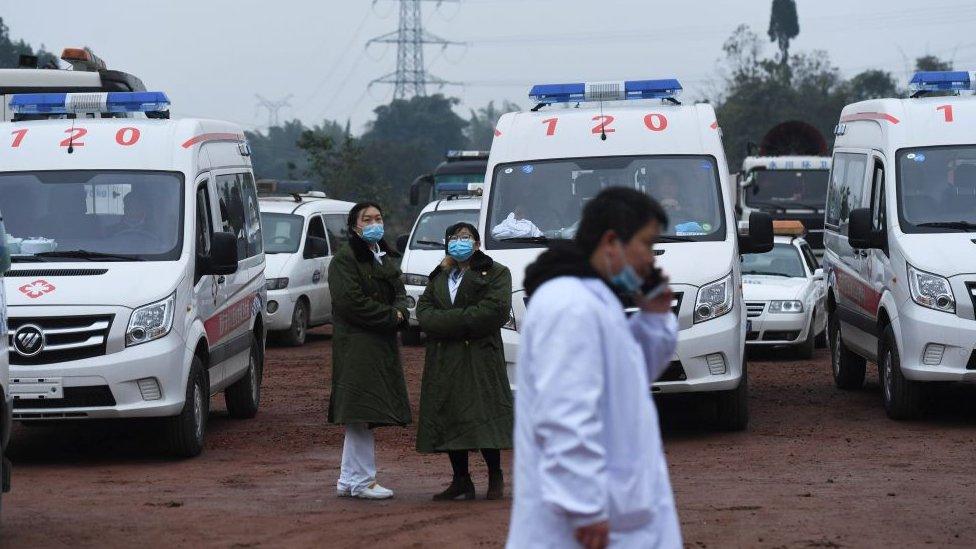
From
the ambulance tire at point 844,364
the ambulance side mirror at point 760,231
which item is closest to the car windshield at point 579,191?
the ambulance side mirror at point 760,231

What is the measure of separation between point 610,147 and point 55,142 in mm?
4344

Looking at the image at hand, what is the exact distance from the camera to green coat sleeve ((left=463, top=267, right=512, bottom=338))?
31.7ft

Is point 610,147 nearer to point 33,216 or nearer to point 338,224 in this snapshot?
point 33,216

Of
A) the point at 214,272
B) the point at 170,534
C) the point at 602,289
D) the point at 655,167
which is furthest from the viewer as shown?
the point at 655,167

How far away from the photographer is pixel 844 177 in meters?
16.0

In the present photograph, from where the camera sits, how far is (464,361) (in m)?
9.70

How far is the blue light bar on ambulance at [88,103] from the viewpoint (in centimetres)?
1327

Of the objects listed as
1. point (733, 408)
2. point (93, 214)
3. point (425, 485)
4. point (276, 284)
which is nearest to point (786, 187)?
point (276, 284)

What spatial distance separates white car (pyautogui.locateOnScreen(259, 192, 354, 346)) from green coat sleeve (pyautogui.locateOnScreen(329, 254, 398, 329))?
11653 millimetres

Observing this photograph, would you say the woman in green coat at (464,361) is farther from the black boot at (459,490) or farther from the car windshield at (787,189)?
the car windshield at (787,189)

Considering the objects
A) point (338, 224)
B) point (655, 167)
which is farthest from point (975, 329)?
point (338, 224)

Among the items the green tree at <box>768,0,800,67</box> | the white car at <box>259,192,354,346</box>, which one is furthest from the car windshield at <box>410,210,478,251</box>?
the green tree at <box>768,0,800,67</box>

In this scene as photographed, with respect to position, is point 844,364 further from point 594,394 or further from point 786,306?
point 594,394

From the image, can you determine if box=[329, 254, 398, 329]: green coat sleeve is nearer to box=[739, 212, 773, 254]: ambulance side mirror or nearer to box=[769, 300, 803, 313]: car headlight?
box=[739, 212, 773, 254]: ambulance side mirror
